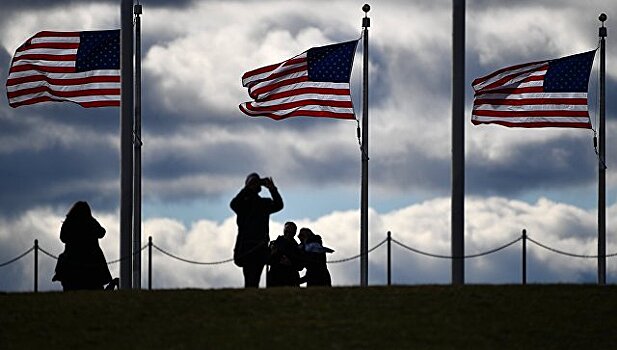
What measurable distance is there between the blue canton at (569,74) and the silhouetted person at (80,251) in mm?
11256

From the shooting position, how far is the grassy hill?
76.0ft

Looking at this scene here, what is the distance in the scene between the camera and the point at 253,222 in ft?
89.8

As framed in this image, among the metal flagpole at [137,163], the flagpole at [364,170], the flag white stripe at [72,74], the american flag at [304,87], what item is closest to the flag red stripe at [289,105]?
the american flag at [304,87]

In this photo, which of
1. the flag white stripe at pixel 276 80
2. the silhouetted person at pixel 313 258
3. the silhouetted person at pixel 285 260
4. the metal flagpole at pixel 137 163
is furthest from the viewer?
the flag white stripe at pixel 276 80

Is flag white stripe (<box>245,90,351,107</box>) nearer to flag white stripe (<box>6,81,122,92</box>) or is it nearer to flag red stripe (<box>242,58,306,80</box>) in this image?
flag red stripe (<box>242,58,306,80</box>)

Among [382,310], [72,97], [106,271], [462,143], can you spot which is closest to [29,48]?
[72,97]

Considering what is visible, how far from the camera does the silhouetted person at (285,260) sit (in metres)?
28.6

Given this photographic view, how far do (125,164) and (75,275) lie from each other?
4.32 meters

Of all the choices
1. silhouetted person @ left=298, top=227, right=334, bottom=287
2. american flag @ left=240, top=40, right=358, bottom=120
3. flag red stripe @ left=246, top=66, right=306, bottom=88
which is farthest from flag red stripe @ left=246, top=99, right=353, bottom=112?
silhouetted person @ left=298, top=227, right=334, bottom=287

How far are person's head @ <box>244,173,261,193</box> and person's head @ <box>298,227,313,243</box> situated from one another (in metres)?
2.25

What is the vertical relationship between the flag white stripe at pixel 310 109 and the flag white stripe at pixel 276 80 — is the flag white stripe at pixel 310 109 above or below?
below

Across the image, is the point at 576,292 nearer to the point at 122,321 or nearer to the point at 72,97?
the point at 122,321

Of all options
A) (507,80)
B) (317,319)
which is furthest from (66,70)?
(317,319)

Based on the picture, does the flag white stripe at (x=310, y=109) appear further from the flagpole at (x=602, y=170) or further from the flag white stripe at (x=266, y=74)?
the flagpole at (x=602, y=170)
